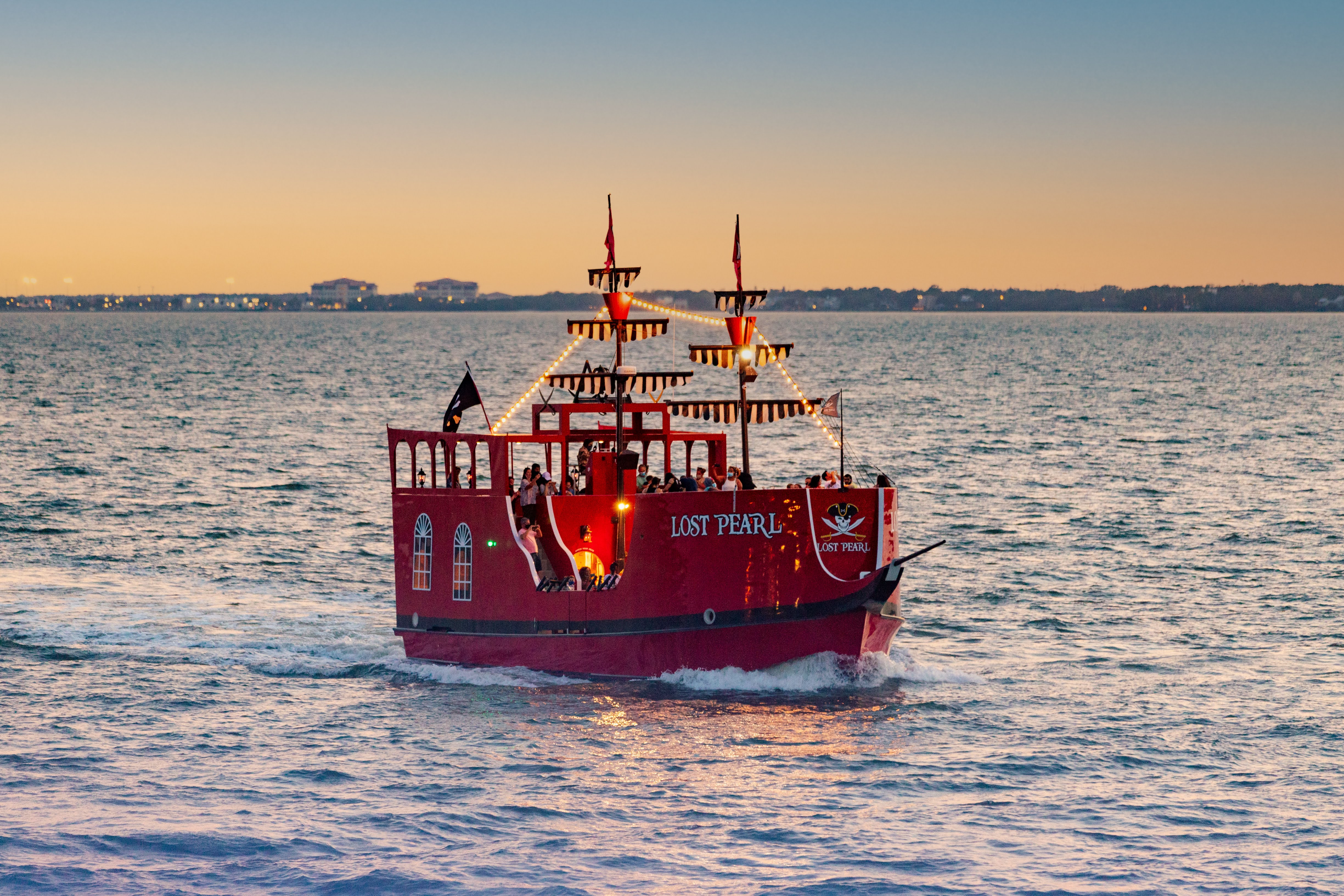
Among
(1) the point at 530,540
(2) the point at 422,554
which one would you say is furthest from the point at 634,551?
(2) the point at 422,554

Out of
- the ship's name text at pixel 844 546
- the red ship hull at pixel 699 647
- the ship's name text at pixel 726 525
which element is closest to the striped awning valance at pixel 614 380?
the ship's name text at pixel 726 525

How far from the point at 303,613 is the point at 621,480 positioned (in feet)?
30.8

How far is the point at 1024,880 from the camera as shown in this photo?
1623 cm

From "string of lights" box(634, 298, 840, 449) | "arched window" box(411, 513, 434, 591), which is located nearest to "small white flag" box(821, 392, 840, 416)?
"string of lights" box(634, 298, 840, 449)

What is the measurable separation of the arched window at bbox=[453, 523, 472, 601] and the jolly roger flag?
1.74 meters

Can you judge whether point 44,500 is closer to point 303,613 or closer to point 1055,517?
point 303,613

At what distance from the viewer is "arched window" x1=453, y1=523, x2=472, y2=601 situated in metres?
25.5

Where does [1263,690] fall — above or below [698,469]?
below

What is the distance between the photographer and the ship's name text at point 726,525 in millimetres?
23562

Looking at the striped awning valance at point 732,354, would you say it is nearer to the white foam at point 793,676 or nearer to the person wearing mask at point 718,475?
the person wearing mask at point 718,475

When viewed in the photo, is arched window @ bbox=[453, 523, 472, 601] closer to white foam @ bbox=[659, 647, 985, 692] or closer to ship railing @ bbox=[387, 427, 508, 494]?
ship railing @ bbox=[387, 427, 508, 494]

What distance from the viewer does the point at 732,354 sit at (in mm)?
25531

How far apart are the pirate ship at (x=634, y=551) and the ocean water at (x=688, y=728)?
1.98 ft

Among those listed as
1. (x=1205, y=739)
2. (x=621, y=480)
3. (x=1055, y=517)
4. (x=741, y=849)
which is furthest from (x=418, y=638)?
(x=1055, y=517)
